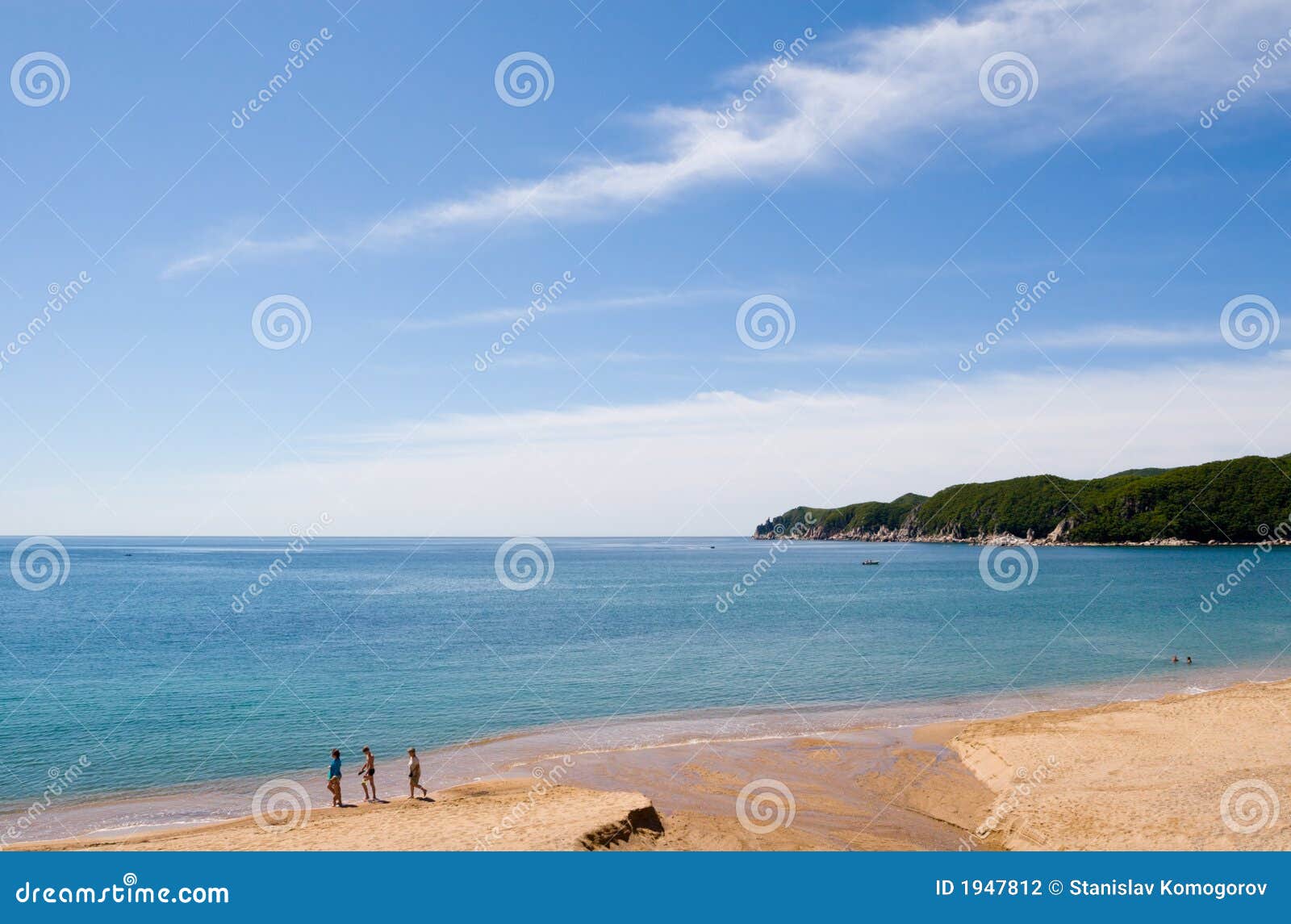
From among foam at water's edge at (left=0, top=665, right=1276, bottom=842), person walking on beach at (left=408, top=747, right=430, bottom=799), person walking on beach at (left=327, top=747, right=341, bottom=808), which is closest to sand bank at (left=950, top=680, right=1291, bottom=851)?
foam at water's edge at (left=0, top=665, right=1276, bottom=842)

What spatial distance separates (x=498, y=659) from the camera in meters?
47.5

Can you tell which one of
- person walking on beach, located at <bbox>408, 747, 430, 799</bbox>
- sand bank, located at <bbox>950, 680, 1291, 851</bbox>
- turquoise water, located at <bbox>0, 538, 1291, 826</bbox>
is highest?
turquoise water, located at <bbox>0, 538, 1291, 826</bbox>

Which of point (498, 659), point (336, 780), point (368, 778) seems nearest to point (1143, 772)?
point (368, 778)

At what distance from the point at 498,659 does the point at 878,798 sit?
30.4 metres

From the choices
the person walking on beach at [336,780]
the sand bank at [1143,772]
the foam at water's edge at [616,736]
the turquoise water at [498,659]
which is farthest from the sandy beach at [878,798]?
the turquoise water at [498,659]

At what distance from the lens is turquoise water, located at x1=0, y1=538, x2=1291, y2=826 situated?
3064cm

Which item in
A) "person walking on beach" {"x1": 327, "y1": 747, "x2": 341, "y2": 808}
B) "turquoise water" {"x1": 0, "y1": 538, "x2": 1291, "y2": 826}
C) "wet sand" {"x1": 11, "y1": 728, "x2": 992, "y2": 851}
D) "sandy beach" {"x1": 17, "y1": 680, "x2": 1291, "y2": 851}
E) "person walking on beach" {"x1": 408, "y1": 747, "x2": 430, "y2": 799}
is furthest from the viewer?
"turquoise water" {"x1": 0, "y1": 538, "x2": 1291, "y2": 826}

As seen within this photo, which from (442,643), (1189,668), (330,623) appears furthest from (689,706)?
(330,623)

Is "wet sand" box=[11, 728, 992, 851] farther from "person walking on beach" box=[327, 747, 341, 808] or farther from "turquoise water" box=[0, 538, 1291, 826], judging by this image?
"turquoise water" box=[0, 538, 1291, 826]

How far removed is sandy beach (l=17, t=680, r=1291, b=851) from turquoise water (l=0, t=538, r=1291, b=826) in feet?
19.2

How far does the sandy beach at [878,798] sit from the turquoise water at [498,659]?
→ 587cm

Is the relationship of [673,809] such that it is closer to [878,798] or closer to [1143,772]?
[878,798]

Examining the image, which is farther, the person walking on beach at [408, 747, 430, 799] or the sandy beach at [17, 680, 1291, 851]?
the person walking on beach at [408, 747, 430, 799]

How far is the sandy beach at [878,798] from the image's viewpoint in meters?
16.6
